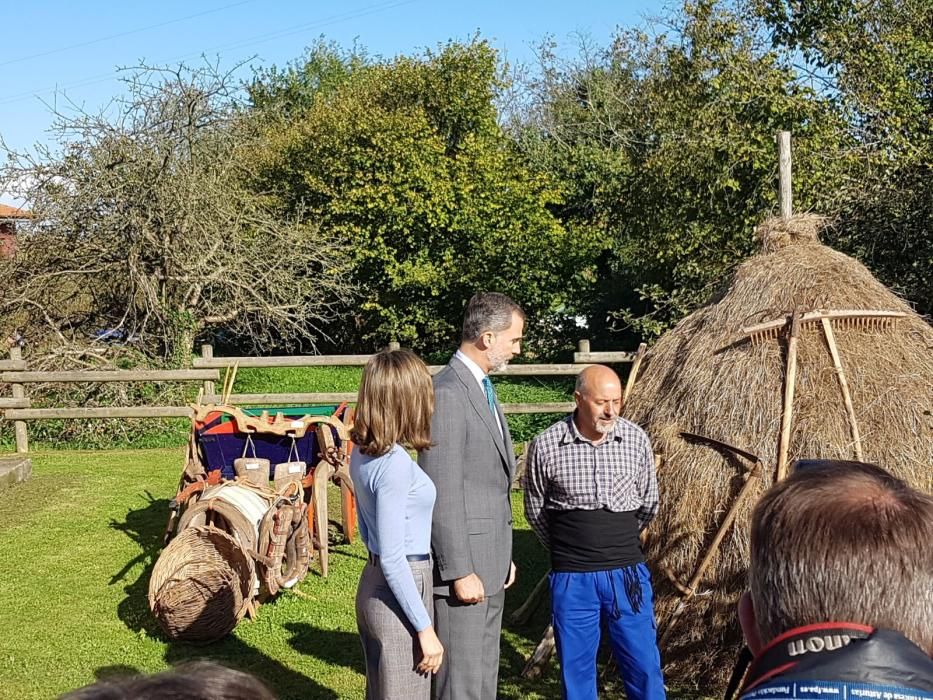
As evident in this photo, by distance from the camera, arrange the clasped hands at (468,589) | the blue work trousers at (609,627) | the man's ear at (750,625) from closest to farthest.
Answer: the man's ear at (750,625), the clasped hands at (468,589), the blue work trousers at (609,627)

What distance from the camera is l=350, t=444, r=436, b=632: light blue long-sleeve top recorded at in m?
3.23

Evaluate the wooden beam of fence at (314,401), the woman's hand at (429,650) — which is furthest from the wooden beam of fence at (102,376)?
the woman's hand at (429,650)

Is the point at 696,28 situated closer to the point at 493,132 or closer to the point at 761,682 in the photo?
the point at 493,132

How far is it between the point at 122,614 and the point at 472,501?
13.4 feet

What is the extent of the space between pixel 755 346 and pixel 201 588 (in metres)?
3.89

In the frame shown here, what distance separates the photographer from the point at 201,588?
589 cm

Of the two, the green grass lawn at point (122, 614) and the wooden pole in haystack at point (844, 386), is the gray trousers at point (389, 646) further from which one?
the wooden pole in haystack at point (844, 386)

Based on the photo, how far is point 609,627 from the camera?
4.05 m

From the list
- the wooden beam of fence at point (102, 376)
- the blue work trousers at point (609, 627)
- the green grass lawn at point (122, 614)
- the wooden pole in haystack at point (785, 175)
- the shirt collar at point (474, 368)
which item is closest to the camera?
the shirt collar at point (474, 368)

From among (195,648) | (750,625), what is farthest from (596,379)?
(195,648)

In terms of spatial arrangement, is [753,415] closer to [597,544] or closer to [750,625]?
[597,544]

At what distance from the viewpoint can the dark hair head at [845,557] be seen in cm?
132

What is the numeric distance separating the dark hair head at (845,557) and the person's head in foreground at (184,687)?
0.79 m

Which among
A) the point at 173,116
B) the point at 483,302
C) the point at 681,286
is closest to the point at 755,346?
the point at 483,302
